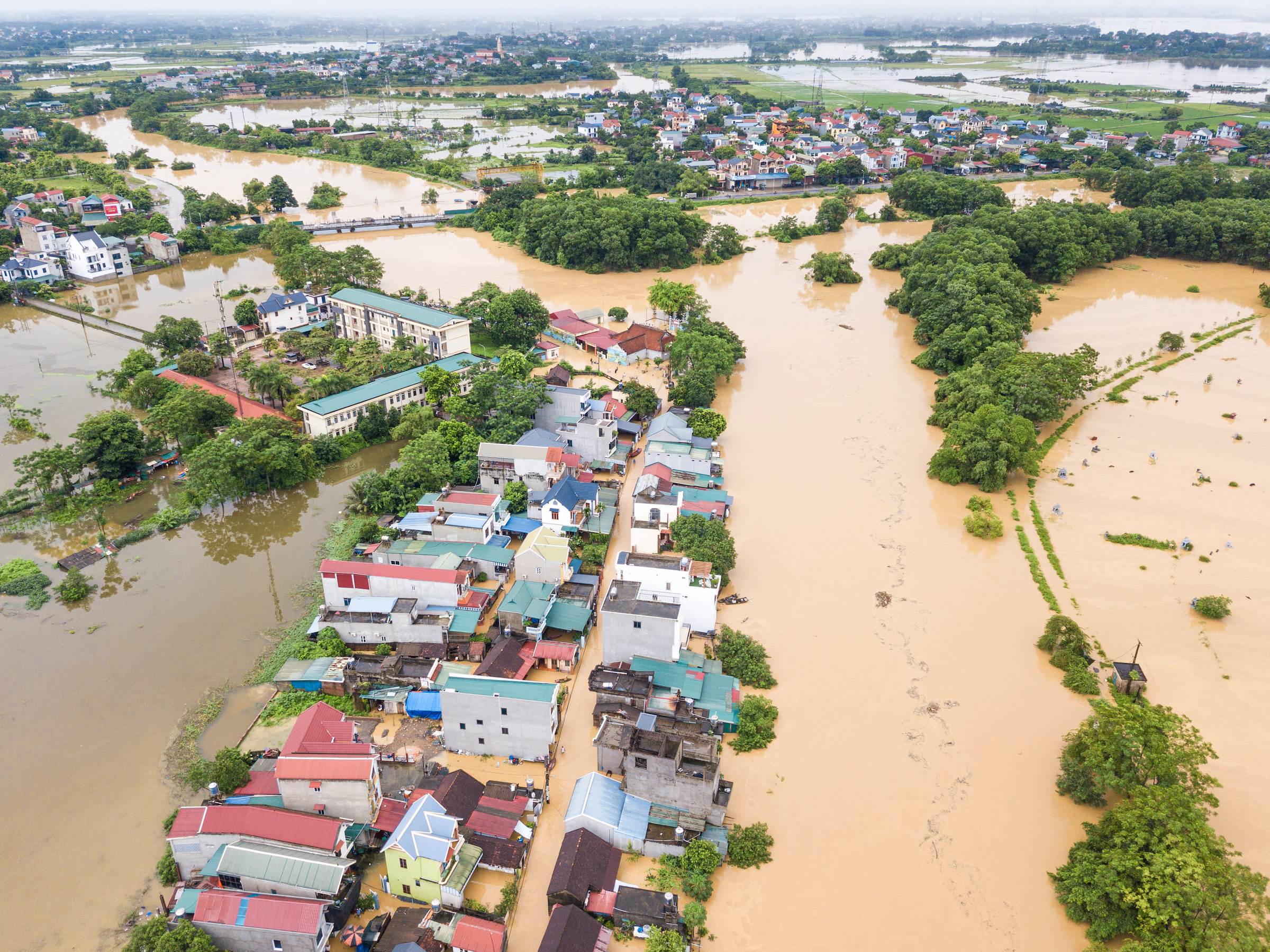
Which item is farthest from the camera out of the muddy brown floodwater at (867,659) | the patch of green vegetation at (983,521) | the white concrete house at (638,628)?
the patch of green vegetation at (983,521)

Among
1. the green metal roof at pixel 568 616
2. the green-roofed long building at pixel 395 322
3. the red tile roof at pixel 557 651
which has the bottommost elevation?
the red tile roof at pixel 557 651

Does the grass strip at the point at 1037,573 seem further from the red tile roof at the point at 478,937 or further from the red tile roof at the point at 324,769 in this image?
the red tile roof at the point at 324,769

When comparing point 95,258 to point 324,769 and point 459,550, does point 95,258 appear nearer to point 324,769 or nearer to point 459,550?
point 459,550

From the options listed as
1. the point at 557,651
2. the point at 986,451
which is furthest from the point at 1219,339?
the point at 557,651

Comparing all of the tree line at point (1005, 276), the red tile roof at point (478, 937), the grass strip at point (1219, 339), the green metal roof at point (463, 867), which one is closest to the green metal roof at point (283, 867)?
the green metal roof at point (463, 867)

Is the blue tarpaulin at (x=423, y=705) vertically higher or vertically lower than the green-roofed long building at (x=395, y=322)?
lower

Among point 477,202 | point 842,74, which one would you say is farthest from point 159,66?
point 842,74

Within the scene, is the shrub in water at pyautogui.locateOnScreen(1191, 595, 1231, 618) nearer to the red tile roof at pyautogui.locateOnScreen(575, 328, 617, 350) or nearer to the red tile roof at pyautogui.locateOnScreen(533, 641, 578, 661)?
the red tile roof at pyautogui.locateOnScreen(533, 641, 578, 661)

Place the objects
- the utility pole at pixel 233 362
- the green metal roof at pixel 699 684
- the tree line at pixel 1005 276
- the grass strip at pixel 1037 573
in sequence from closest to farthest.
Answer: the green metal roof at pixel 699 684, the grass strip at pixel 1037 573, the tree line at pixel 1005 276, the utility pole at pixel 233 362

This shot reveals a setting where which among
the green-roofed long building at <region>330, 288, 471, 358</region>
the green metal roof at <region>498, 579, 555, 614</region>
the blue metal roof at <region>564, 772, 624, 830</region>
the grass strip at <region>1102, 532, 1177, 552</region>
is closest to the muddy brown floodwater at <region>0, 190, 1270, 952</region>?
the grass strip at <region>1102, 532, 1177, 552</region>
